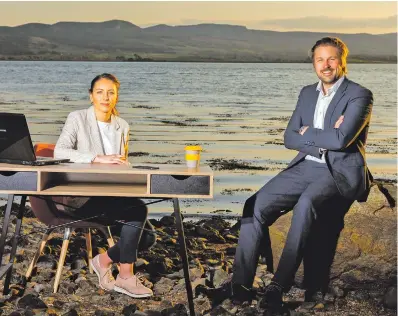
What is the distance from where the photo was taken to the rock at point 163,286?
5.81 m

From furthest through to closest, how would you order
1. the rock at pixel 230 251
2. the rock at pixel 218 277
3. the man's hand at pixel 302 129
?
the rock at pixel 230 251, the rock at pixel 218 277, the man's hand at pixel 302 129

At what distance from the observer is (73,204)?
5.63m

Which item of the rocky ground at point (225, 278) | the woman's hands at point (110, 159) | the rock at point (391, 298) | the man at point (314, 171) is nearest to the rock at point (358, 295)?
the rocky ground at point (225, 278)

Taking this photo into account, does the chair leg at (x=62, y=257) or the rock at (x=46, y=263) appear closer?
the chair leg at (x=62, y=257)

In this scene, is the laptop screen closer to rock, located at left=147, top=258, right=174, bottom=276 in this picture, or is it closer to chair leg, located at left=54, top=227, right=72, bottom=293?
chair leg, located at left=54, top=227, right=72, bottom=293

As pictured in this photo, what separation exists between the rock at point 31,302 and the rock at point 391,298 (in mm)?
2044

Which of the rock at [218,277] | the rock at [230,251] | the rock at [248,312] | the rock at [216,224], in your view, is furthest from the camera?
the rock at [216,224]

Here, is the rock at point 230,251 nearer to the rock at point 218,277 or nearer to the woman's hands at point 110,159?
the rock at point 218,277

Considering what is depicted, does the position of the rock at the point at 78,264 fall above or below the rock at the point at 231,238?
above

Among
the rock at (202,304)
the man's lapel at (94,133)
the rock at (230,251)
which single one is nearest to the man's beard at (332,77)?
the man's lapel at (94,133)

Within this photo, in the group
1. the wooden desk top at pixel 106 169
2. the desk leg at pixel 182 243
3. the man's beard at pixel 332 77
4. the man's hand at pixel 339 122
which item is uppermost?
the man's beard at pixel 332 77

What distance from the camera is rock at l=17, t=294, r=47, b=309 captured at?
543 centimetres

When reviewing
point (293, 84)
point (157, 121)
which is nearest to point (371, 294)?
point (157, 121)

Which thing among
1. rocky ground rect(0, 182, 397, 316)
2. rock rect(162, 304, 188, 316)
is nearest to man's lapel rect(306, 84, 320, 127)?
rocky ground rect(0, 182, 397, 316)
